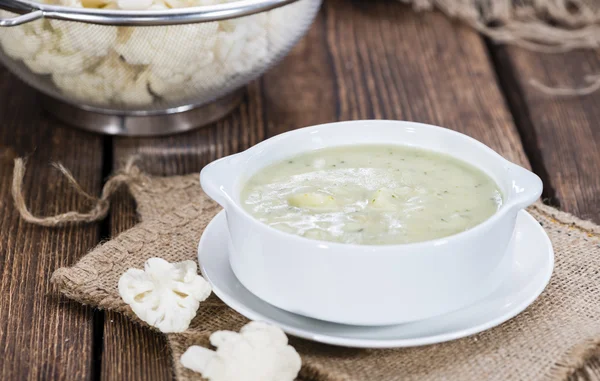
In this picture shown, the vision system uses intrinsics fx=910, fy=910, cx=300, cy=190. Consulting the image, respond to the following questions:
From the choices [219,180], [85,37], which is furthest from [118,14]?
[219,180]

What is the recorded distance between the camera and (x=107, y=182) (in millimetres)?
1563

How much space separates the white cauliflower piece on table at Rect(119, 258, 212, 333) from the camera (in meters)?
1.13

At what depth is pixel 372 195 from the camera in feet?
3.84

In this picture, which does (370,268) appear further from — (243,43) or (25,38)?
(25,38)

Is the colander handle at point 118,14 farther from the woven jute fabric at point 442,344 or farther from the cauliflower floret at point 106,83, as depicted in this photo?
the woven jute fabric at point 442,344

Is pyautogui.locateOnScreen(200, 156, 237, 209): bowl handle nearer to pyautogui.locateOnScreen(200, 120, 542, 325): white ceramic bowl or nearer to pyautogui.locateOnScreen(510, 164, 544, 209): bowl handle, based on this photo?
pyautogui.locateOnScreen(200, 120, 542, 325): white ceramic bowl

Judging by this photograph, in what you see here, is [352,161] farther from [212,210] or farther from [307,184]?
[212,210]

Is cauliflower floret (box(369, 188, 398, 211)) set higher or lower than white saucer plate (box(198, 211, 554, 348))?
higher

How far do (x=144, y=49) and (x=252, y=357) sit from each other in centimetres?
73

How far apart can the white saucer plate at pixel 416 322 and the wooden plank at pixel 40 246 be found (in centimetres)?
20

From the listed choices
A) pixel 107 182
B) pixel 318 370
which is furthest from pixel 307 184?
pixel 107 182

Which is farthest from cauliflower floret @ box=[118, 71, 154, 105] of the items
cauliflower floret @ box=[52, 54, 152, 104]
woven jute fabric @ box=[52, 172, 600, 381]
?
woven jute fabric @ box=[52, 172, 600, 381]

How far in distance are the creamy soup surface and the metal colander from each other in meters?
0.40

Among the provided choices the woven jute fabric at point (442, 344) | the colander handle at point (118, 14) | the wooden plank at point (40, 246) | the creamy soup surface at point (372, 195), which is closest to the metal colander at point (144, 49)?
the colander handle at point (118, 14)
